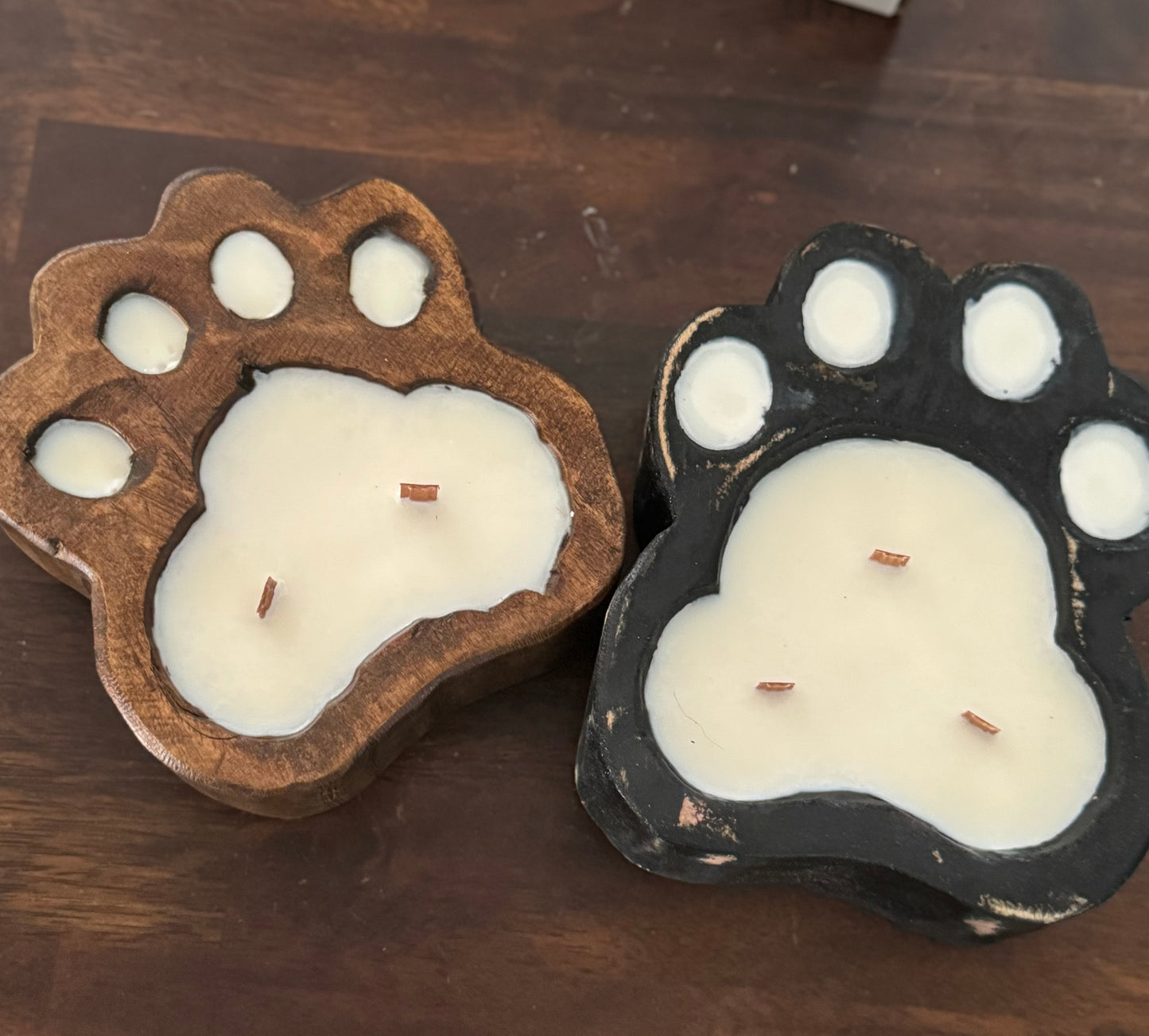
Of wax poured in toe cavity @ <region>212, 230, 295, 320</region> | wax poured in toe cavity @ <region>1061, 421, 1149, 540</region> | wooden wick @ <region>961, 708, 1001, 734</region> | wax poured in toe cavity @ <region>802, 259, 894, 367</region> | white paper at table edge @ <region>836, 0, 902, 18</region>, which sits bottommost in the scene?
wooden wick @ <region>961, 708, 1001, 734</region>

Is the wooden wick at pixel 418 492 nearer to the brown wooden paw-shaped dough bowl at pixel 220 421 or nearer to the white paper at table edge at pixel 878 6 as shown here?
the brown wooden paw-shaped dough bowl at pixel 220 421

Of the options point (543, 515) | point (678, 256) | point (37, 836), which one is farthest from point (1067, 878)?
point (37, 836)

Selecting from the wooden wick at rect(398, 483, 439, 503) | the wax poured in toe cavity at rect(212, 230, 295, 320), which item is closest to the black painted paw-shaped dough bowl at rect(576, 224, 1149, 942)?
the wooden wick at rect(398, 483, 439, 503)

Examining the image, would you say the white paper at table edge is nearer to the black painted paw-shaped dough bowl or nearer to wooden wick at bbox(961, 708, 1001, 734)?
the black painted paw-shaped dough bowl

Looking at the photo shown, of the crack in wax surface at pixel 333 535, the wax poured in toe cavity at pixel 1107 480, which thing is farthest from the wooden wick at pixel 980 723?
the crack in wax surface at pixel 333 535

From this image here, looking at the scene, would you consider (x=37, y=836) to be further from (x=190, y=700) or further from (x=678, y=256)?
(x=678, y=256)

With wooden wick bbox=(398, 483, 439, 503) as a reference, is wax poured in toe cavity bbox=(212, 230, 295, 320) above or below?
above

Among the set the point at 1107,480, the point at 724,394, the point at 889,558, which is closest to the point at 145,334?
the point at 724,394
